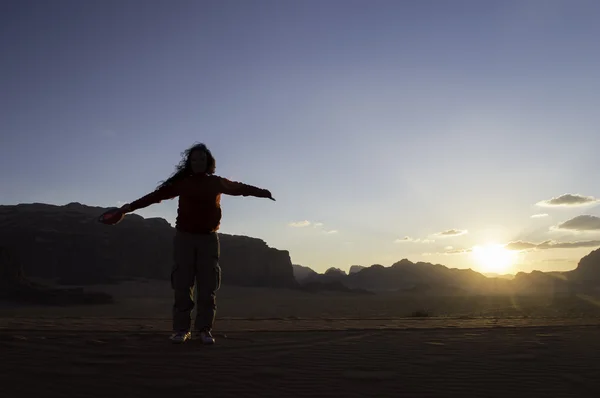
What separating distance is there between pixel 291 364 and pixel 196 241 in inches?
68.5

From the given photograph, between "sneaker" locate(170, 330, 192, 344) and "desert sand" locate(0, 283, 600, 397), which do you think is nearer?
"desert sand" locate(0, 283, 600, 397)

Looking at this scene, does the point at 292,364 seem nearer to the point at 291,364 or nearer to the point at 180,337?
the point at 291,364

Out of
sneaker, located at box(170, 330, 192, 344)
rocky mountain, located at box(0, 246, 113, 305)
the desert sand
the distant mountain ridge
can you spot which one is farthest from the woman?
the distant mountain ridge

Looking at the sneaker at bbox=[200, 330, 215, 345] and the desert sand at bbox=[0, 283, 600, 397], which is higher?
the sneaker at bbox=[200, 330, 215, 345]

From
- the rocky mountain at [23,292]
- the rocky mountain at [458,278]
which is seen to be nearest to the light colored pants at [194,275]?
the rocky mountain at [23,292]

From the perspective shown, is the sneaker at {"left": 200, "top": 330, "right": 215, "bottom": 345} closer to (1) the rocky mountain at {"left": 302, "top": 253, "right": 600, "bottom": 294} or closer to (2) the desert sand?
(2) the desert sand

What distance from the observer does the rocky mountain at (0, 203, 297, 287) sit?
64250 millimetres

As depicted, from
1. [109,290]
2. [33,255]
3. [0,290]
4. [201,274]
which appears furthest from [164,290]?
[201,274]

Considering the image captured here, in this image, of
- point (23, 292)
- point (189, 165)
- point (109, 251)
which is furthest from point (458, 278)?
point (189, 165)

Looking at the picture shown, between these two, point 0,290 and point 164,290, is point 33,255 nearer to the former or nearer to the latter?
point 164,290

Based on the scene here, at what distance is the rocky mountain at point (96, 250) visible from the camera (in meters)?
64.2

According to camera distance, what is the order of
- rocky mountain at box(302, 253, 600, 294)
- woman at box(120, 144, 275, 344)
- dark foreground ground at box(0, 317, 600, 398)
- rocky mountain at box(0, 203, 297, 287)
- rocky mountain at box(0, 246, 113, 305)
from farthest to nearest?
1. rocky mountain at box(302, 253, 600, 294)
2. rocky mountain at box(0, 203, 297, 287)
3. rocky mountain at box(0, 246, 113, 305)
4. woman at box(120, 144, 275, 344)
5. dark foreground ground at box(0, 317, 600, 398)

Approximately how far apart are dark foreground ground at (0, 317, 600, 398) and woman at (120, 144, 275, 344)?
324 millimetres

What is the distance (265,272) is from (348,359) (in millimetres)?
80858
